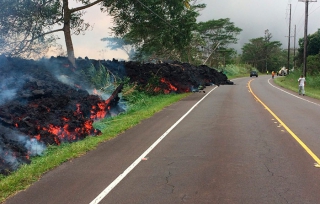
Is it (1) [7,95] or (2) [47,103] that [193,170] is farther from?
(1) [7,95]

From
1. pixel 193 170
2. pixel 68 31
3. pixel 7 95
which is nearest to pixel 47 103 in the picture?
pixel 7 95

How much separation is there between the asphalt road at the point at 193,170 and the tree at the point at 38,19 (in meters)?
8.73

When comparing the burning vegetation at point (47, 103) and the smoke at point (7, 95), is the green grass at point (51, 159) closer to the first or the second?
the burning vegetation at point (47, 103)

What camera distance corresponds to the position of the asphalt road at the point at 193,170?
5.14 m

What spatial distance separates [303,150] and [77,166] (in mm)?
5157

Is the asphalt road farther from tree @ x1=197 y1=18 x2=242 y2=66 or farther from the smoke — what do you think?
tree @ x1=197 y1=18 x2=242 y2=66

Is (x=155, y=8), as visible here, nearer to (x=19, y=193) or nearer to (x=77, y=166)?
(x=77, y=166)

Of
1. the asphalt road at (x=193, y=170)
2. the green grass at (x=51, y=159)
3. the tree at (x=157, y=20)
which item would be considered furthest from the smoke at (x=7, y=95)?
the tree at (x=157, y=20)

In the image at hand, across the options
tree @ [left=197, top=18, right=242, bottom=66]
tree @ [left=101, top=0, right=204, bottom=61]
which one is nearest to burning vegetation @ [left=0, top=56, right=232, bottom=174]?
tree @ [left=101, top=0, right=204, bottom=61]

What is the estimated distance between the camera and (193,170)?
21.0ft

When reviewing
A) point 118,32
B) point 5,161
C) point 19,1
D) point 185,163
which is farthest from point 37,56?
point 185,163

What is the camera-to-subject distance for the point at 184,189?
17.7 feet

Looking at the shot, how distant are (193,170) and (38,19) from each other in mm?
13740

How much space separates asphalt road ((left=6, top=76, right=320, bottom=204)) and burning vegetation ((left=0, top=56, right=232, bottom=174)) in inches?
52.1
